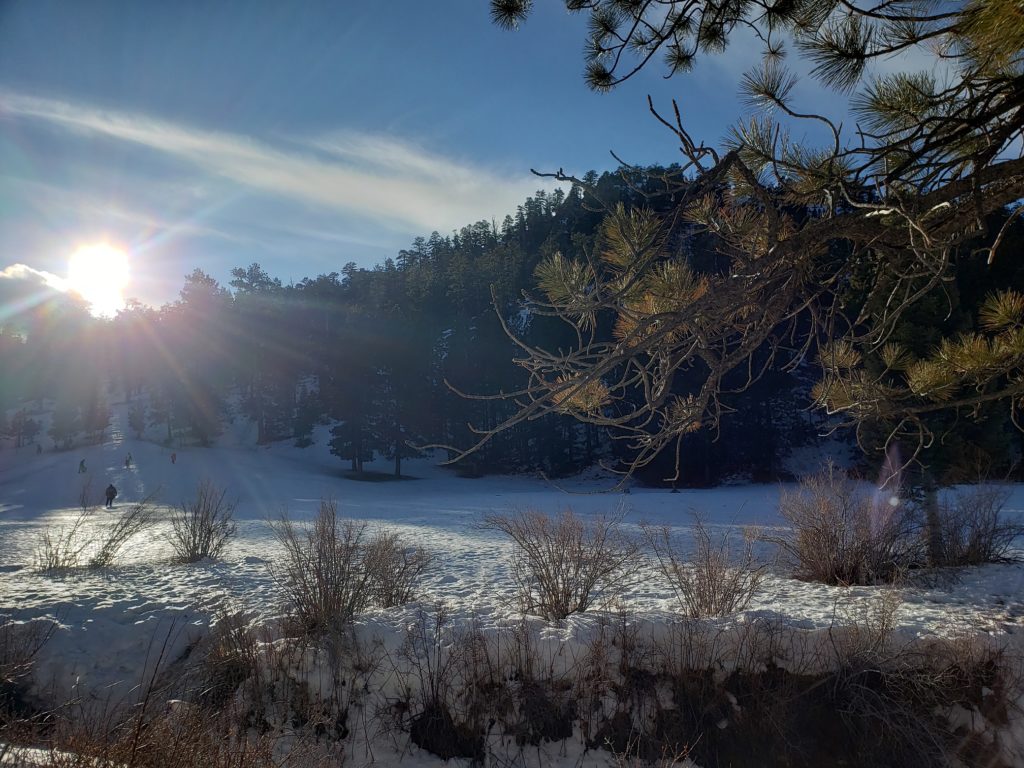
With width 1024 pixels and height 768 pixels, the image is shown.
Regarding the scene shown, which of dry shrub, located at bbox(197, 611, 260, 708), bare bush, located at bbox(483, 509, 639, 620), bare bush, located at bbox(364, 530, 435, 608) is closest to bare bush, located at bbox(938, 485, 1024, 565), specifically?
bare bush, located at bbox(483, 509, 639, 620)

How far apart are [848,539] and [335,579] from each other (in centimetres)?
602

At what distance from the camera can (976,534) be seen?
25.7 feet

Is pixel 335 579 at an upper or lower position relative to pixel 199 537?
upper

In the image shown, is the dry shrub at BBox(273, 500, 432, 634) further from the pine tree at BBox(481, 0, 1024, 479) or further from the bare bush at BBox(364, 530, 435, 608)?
the pine tree at BBox(481, 0, 1024, 479)

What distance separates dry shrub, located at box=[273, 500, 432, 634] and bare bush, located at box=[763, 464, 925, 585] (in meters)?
4.91

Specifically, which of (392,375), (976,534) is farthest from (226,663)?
(392,375)

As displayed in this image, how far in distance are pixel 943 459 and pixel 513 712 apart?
8.56m

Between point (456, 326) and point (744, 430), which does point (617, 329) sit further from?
point (456, 326)

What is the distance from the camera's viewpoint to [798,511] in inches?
307

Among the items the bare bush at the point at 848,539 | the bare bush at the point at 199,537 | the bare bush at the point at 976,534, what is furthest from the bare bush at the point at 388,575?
the bare bush at the point at 976,534

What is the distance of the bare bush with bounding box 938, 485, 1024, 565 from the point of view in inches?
305


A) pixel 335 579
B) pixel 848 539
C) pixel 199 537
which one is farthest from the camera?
pixel 199 537

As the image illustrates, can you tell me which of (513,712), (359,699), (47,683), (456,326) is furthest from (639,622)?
(456,326)

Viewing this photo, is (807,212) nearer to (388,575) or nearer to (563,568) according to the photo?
(563,568)
